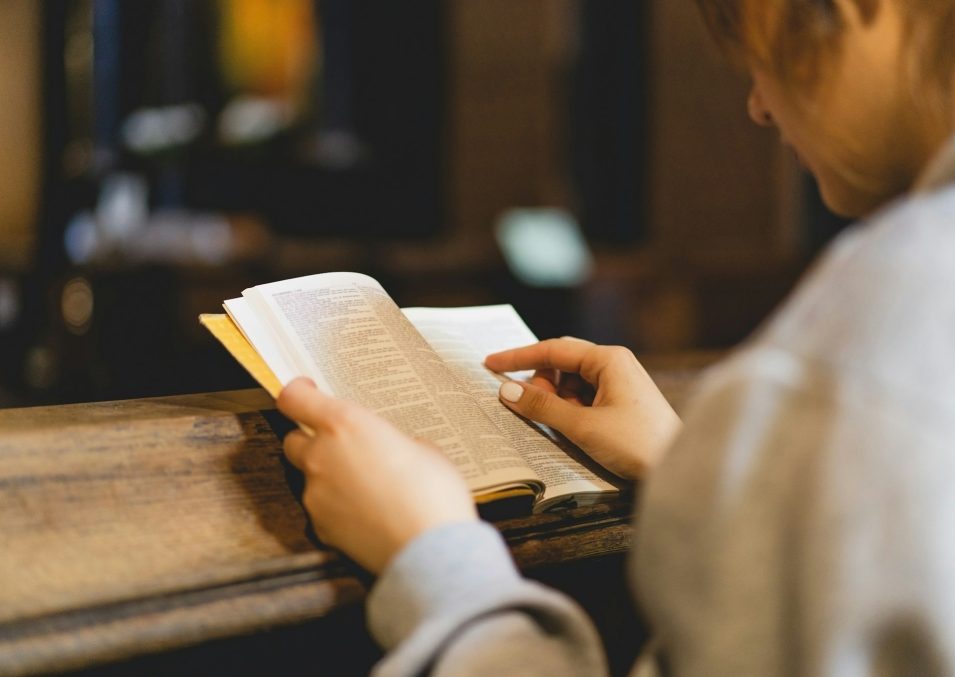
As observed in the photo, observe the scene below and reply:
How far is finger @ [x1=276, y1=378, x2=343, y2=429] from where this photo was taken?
78 cm

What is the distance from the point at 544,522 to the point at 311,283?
325mm

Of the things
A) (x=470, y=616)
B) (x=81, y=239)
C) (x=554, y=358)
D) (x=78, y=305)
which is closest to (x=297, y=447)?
(x=470, y=616)

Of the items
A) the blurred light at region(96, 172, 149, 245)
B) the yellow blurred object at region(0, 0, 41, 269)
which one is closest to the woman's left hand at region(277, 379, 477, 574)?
the blurred light at region(96, 172, 149, 245)

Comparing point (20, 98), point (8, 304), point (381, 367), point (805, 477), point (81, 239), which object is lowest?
point (8, 304)

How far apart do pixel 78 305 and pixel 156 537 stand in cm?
291

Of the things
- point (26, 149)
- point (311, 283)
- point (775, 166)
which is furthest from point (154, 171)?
point (311, 283)

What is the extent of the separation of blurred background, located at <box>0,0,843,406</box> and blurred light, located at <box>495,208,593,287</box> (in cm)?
2

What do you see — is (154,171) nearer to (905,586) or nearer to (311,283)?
(311,283)

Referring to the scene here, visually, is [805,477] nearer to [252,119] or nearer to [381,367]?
[381,367]

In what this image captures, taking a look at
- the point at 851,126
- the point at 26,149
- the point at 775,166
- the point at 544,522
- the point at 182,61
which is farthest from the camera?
the point at 182,61

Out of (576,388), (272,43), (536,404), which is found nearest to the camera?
(536,404)

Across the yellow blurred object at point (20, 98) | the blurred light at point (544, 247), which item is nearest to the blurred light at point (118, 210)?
the yellow blurred object at point (20, 98)

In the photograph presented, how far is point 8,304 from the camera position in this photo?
155 inches

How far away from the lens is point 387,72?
6.14 meters
